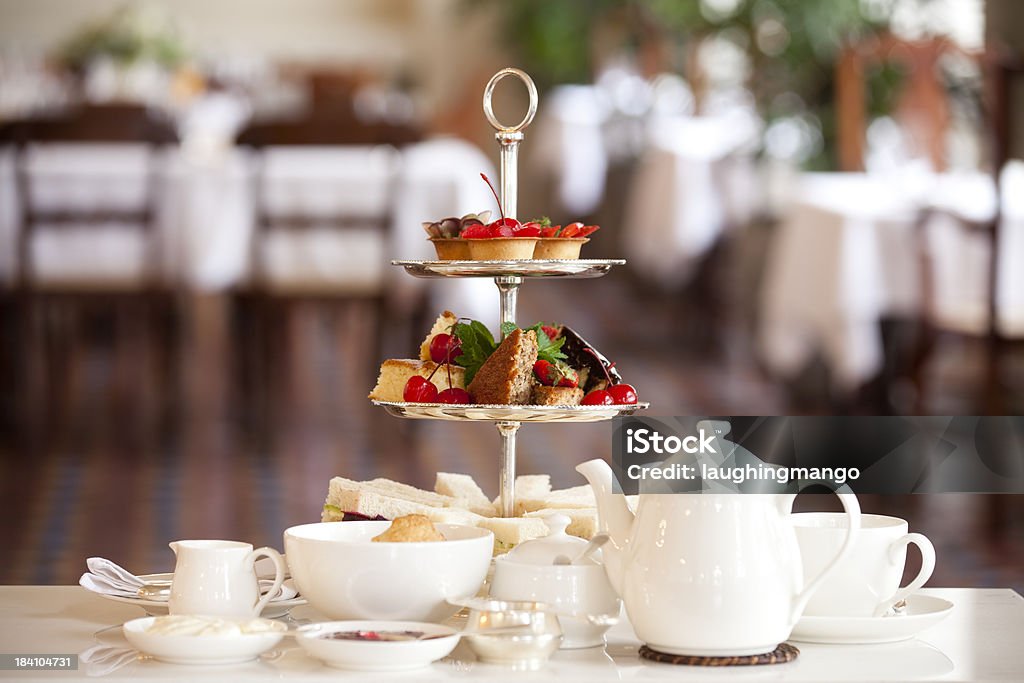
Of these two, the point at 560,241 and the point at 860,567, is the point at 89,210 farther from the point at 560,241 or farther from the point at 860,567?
the point at 860,567

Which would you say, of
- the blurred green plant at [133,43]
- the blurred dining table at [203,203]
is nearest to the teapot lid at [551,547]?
the blurred dining table at [203,203]

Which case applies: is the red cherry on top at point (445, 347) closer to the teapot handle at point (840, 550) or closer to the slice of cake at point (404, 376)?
the slice of cake at point (404, 376)

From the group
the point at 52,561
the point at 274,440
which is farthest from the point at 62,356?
the point at 52,561

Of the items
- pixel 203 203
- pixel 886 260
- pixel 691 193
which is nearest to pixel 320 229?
pixel 203 203

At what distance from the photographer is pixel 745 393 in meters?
5.34

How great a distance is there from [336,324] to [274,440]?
294 cm

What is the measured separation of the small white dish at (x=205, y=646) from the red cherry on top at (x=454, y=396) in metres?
0.27

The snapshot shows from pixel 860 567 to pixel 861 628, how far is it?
0.05 metres

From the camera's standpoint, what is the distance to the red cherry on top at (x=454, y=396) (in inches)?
49.0

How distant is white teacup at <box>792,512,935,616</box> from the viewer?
3.65 feet

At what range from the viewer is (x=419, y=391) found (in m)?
1.26

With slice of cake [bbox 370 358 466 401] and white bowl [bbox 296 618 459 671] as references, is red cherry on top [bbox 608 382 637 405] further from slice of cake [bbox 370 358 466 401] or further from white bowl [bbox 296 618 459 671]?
white bowl [bbox 296 618 459 671]

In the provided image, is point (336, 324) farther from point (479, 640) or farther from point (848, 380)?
point (479, 640)

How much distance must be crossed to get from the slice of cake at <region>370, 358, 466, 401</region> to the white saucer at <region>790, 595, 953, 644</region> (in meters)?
0.37
